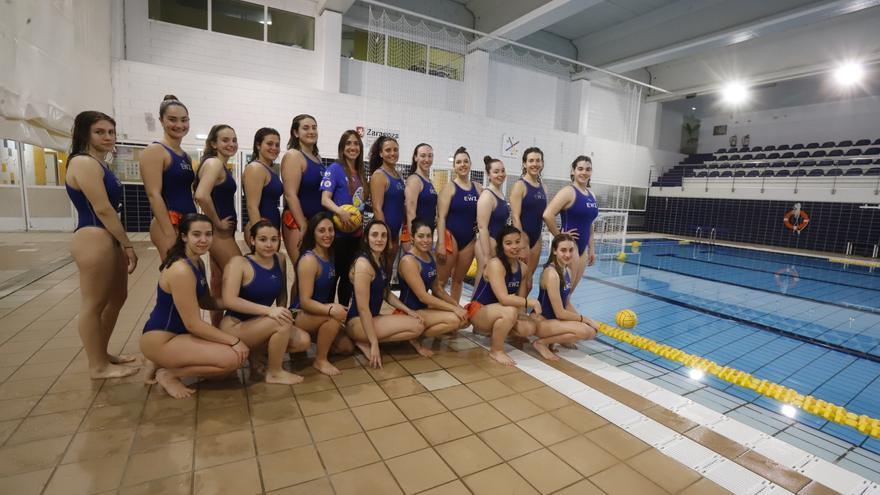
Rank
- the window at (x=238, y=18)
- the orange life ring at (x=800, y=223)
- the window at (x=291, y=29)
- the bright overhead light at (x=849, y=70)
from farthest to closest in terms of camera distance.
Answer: the orange life ring at (x=800, y=223)
the bright overhead light at (x=849, y=70)
the window at (x=291, y=29)
the window at (x=238, y=18)

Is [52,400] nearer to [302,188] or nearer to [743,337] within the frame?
[302,188]

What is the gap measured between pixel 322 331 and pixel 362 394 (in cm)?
54

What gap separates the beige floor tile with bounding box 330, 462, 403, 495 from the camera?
5.77 ft

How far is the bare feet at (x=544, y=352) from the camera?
3348 mm

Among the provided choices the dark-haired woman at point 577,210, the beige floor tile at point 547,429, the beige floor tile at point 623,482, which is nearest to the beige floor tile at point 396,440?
the beige floor tile at point 547,429

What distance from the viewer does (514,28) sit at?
34.7 feet

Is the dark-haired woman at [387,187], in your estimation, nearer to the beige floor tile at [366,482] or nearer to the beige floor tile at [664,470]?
the beige floor tile at [366,482]

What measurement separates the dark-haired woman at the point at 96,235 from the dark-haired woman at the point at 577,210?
10.5 feet

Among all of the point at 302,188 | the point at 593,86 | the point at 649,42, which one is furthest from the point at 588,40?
the point at 302,188

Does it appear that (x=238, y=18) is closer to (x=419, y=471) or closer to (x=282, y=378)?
(x=282, y=378)

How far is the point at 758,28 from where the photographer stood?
32.2 feet

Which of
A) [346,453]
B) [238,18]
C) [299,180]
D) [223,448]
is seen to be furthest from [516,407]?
[238,18]

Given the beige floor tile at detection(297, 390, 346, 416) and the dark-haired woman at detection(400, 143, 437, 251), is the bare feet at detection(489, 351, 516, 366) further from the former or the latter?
→ the beige floor tile at detection(297, 390, 346, 416)

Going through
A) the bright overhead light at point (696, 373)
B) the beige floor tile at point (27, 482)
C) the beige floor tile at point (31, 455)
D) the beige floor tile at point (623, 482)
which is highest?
the beige floor tile at point (27, 482)
